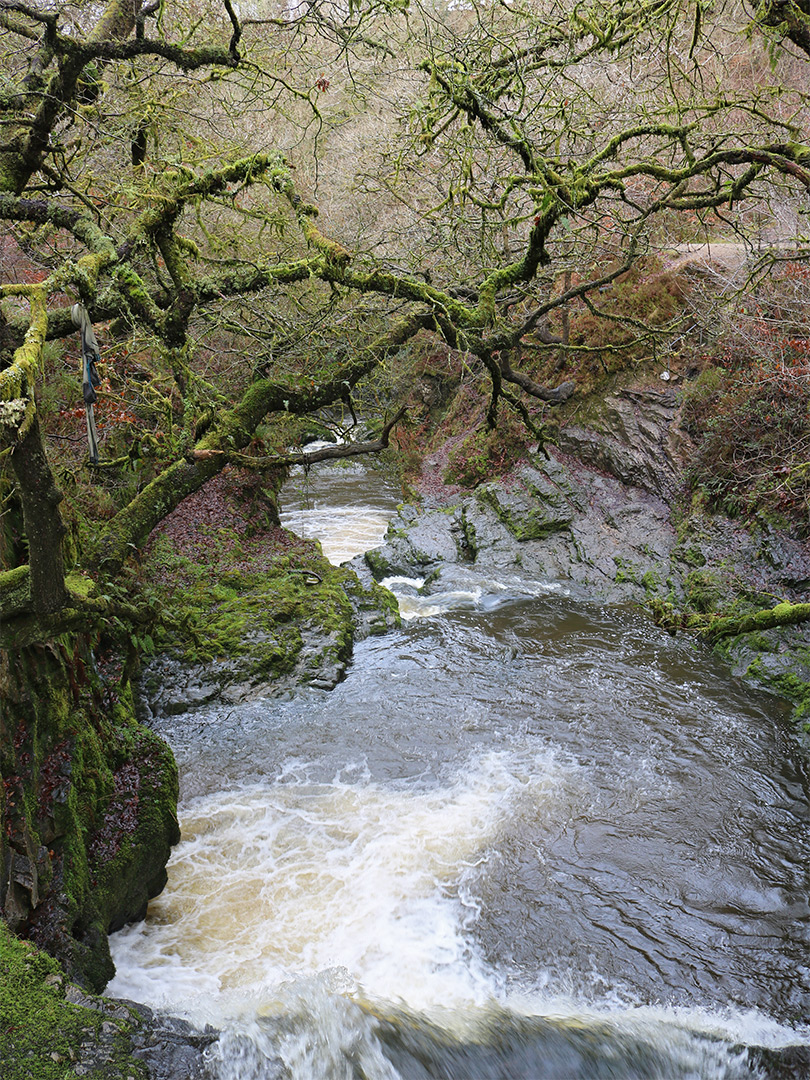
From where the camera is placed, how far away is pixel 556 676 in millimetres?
8172

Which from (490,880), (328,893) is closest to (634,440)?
(490,880)

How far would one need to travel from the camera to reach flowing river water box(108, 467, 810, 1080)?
150 inches

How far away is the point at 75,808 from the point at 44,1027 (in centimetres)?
147

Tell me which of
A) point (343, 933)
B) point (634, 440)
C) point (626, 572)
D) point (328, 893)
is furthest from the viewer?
point (634, 440)

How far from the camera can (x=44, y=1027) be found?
2.86 metres

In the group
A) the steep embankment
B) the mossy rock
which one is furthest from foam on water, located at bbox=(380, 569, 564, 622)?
the mossy rock

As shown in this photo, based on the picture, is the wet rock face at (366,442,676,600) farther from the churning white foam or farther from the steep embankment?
the churning white foam

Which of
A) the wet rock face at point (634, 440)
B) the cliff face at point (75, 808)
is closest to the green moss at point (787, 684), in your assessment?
the wet rock face at point (634, 440)

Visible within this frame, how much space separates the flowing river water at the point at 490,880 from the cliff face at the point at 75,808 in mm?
453

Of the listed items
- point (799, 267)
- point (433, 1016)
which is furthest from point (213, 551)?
point (799, 267)

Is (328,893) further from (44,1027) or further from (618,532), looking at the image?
(618,532)

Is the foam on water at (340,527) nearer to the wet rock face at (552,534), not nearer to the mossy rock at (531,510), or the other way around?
the wet rock face at (552,534)

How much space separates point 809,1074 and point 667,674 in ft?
15.6

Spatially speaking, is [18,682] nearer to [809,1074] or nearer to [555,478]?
[809,1074]
